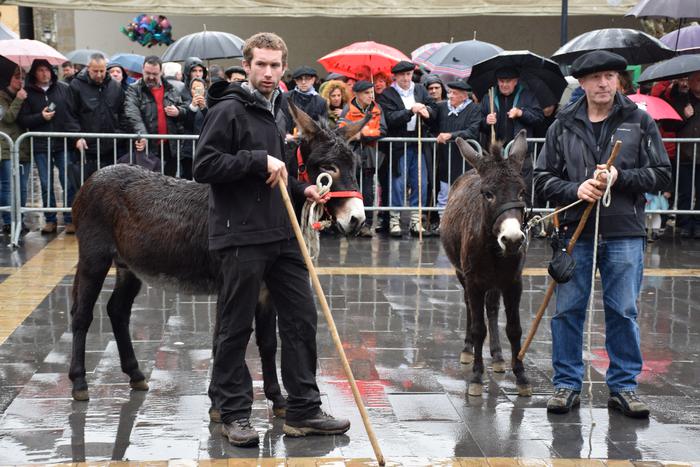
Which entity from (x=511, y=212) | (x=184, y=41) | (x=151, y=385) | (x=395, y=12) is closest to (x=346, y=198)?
(x=511, y=212)

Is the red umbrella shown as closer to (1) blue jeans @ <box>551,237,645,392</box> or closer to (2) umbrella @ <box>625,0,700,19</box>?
(2) umbrella @ <box>625,0,700,19</box>

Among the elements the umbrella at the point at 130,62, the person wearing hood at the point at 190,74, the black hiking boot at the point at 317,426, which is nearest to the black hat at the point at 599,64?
the black hiking boot at the point at 317,426

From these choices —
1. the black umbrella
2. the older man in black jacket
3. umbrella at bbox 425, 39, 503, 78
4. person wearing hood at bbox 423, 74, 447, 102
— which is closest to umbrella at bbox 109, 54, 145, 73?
the older man in black jacket

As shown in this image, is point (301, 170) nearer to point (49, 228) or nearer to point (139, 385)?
point (139, 385)

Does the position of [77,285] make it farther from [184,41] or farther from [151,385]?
[184,41]

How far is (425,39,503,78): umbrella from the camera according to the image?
15914mm

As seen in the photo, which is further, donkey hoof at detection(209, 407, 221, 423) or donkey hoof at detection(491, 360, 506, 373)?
donkey hoof at detection(491, 360, 506, 373)

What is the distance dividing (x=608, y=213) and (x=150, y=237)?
9.56 ft

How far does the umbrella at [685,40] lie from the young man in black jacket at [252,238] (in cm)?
1075

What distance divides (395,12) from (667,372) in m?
13.1

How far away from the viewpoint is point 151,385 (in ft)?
23.9

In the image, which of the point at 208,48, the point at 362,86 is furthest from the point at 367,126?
the point at 208,48

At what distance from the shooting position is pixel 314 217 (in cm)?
629

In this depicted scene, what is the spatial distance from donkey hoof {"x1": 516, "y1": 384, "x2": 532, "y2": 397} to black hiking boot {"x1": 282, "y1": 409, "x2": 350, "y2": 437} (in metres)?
1.47
